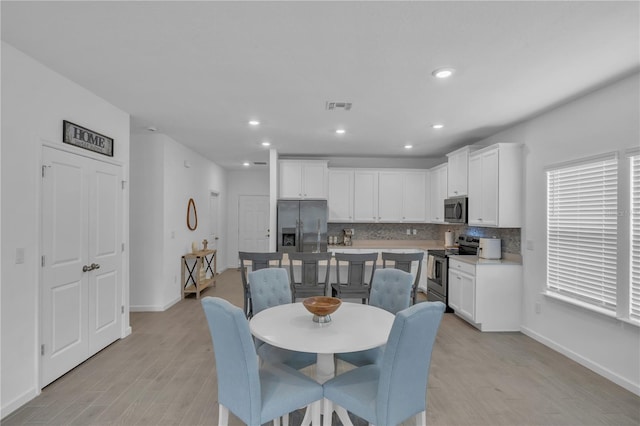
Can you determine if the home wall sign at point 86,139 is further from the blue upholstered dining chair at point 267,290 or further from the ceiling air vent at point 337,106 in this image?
the ceiling air vent at point 337,106

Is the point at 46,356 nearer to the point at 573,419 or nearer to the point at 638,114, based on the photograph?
the point at 573,419

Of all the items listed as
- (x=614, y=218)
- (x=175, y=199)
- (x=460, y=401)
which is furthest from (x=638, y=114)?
(x=175, y=199)

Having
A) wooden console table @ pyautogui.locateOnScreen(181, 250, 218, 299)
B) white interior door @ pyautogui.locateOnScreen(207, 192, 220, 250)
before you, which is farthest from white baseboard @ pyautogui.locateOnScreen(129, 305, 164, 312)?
white interior door @ pyautogui.locateOnScreen(207, 192, 220, 250)

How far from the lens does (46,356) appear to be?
2768 mm

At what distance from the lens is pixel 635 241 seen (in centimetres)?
277

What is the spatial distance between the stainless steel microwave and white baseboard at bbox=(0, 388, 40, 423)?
5.29 metres

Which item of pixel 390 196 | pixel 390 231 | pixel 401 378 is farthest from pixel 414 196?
pixel 401 378

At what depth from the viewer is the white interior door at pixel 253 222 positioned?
8.91m

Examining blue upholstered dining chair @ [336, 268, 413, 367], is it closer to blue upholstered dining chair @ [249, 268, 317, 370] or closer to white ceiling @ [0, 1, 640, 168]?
blue upholstered dining chair @ [249, 268, 317, 370]

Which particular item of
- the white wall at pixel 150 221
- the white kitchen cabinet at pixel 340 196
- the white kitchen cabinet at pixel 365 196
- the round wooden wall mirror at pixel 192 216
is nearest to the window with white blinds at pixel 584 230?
the white kitchen cabinet at pixel 365 196

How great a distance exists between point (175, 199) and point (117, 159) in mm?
1681

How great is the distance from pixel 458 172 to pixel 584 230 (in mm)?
2242

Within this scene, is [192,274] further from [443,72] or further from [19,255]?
[443,72]

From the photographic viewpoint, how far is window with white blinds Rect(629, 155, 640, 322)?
2.76 metres
